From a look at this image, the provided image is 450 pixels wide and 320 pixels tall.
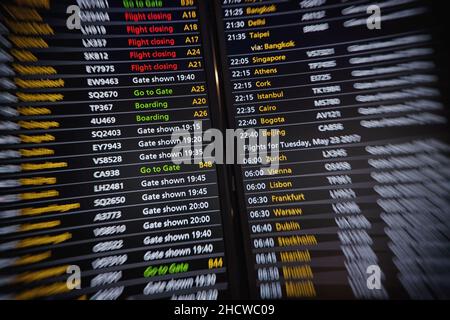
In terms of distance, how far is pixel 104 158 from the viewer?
1.82m

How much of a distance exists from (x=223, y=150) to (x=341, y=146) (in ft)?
2.36

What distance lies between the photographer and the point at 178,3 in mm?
1986

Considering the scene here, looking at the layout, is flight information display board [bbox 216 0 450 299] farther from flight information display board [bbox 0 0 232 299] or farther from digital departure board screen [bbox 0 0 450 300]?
flight information display board [bbox 0 0 232 299]

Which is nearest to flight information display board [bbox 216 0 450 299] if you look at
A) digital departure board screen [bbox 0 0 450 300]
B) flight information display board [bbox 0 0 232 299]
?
digital departure board screen [bbox 0 0 450 300]

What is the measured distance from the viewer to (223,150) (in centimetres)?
190

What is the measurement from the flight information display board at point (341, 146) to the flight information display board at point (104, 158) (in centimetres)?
29

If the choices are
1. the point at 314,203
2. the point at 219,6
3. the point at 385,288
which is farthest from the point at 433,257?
the point at 219,6

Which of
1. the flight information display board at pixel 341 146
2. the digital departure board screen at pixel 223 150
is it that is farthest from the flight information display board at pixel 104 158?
the flight information display board at pixel 341 146

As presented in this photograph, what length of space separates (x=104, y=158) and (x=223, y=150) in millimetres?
712

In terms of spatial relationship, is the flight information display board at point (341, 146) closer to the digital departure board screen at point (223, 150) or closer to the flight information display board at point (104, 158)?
the digital departure board screen at point (223, 150)

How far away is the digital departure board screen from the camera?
1.73 meters

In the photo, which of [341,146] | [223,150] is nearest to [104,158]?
[223,150]

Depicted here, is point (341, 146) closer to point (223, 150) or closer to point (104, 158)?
point (223, 150)

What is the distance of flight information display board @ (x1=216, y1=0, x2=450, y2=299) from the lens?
175 cm
